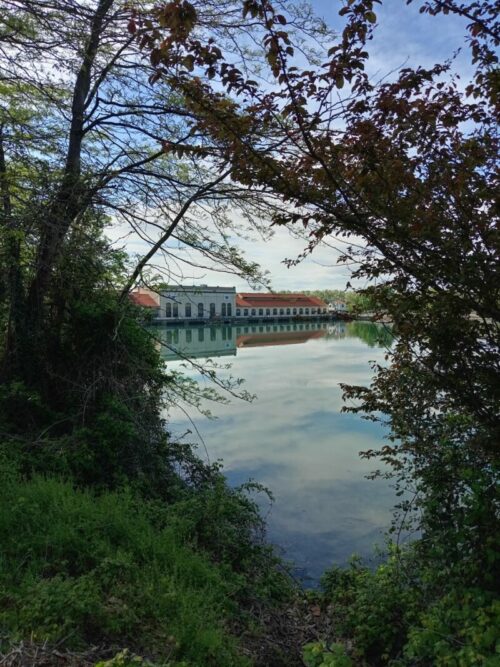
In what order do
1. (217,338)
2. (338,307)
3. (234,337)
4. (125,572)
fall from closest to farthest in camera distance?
(125,572) → (338,307) → (217,338) → (234,337)

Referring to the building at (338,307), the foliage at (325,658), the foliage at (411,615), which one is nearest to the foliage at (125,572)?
the foliage at (325,658)

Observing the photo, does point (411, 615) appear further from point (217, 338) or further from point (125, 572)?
point (217, 338)

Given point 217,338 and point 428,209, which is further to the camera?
point 217,338

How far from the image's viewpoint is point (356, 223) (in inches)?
114

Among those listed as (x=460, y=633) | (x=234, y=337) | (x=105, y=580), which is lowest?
(x=234, y=337)

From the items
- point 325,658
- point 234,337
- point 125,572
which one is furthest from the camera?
point 234,337

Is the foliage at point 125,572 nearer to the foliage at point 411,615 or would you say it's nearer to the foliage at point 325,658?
the foliage at point 325,658

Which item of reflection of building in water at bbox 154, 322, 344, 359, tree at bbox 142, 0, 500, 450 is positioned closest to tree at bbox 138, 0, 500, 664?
tree at bbox 142, 0, 500, 450

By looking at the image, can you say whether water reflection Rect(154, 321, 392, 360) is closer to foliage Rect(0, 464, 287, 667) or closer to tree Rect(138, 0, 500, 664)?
tree Rect(138, 0, 500, 664)

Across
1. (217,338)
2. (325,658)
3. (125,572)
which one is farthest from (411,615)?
(217,338)

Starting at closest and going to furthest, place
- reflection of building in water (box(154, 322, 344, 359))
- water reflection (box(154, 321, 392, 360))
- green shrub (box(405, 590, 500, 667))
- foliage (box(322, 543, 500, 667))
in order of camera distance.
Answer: green shrub (box(405, 590, 500, 667)), foliage (box(322, 543, 500, 667)), water reflection (box(154, 321, 392, 360)), reflection of building in water (box(154, 322, 344, 359))

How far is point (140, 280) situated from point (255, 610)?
4.77 meters

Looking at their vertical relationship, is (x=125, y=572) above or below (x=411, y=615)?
above

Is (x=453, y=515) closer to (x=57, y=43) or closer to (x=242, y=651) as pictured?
(x=242, y=651)
